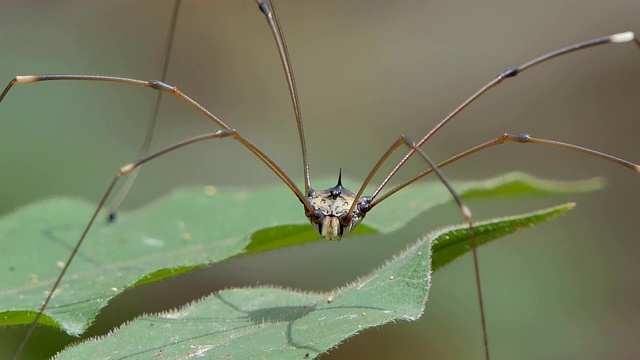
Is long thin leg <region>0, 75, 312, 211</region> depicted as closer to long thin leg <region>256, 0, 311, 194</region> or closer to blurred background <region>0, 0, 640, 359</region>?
long thin leg <region>256, 0, 311, 194</region>

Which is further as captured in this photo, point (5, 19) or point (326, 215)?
point (5, 19)

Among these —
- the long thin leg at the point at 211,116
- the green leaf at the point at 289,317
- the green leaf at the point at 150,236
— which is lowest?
the green leaf at the point at 289,317

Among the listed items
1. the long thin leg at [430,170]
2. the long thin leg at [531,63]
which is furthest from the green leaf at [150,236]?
the long thin leg at [531,63]

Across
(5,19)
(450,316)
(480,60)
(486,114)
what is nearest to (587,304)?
(450,316)

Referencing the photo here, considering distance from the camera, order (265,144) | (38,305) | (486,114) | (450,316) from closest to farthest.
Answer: (38,305) < (450,316) < (265,144) < (486,114)

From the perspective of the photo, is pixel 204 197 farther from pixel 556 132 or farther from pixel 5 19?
pixel 556 132

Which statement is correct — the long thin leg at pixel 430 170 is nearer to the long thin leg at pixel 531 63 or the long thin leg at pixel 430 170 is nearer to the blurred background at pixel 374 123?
the long thin leg at pixel 531 63

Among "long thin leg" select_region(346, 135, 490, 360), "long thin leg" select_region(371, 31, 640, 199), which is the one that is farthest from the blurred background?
"long thin leg" select_region(371, 31, 640, 199)
